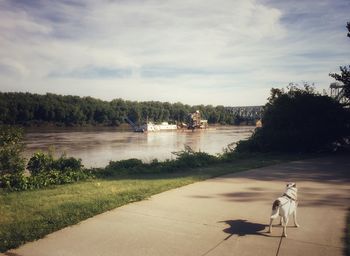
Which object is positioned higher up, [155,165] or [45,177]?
[45,177]

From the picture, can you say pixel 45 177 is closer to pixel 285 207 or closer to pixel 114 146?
pixel 285 207

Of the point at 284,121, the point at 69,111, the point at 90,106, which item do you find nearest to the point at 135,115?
the point at 90,106

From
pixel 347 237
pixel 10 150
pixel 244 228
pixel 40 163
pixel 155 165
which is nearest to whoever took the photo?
pixel 347 237

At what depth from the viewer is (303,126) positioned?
23.0 meters

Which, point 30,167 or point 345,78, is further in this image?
point 345,78

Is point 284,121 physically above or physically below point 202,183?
above

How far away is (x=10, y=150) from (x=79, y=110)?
10555 cm

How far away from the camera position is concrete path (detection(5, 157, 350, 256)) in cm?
583

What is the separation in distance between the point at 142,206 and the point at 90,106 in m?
118

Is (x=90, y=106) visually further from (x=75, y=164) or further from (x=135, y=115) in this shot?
(x=75, y=164)

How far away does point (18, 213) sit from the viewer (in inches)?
310

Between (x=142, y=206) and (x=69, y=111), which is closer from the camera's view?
(x=142, y=206)

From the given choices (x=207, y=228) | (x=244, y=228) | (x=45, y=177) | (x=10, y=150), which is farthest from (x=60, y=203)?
(x=10, y=150)

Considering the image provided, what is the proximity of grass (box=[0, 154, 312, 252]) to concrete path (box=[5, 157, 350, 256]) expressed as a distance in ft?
1.02
